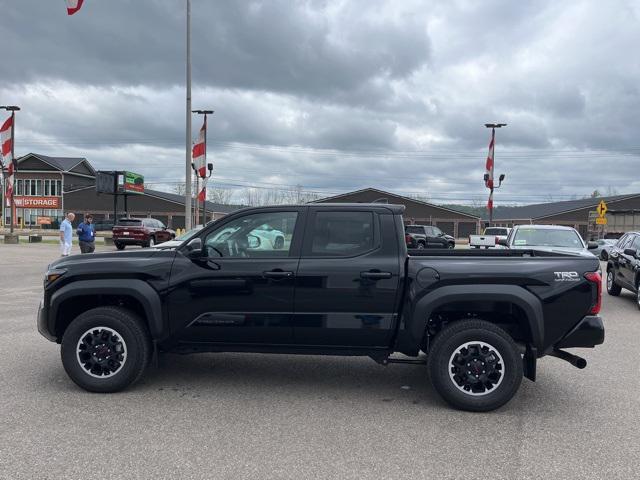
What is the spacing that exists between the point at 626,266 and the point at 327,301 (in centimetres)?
Answer: 893

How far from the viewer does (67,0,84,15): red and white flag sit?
45.0 feet

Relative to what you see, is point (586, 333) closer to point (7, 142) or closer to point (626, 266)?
point (626, 266)

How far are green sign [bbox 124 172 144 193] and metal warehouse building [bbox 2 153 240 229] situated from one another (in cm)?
1321

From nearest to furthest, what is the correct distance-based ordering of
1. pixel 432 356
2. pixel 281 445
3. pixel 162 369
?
pixel 281 445
pixel 432 356
pixel 162 369

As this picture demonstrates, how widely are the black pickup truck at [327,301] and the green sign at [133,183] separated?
132 ft

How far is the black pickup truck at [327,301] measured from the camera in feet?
14.3

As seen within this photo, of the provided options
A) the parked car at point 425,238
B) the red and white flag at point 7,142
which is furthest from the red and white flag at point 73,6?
the parked car at point 425,238

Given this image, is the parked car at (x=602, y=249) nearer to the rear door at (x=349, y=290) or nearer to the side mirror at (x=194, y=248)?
the rear door at (x=349, y=290)

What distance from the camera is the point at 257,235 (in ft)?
15.6

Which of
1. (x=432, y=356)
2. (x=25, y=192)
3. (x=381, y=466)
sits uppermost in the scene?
(x=25, y=192)

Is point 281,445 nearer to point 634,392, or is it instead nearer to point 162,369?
point 162,369

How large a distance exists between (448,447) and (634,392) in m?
2.47

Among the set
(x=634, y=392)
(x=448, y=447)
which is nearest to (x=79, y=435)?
(x=448, y=447)

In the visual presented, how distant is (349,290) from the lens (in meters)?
4.47
